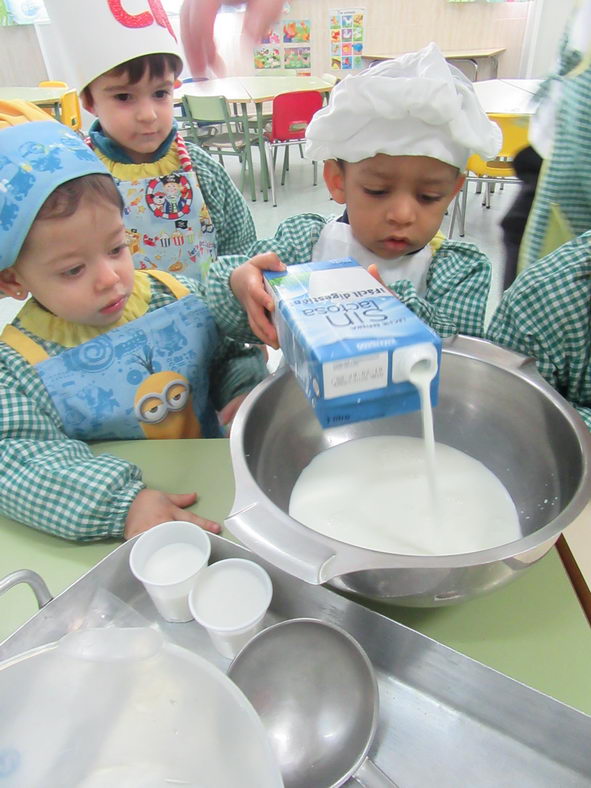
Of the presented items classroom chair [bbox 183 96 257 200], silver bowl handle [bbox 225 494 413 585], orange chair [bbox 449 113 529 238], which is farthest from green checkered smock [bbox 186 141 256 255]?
classroom chair [bbox 183 96 257 200]

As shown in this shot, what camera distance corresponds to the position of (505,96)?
3008 mm

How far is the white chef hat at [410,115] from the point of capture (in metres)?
0.82

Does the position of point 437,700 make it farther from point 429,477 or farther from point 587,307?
point 587,307

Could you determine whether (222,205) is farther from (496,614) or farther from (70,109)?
(70,109)

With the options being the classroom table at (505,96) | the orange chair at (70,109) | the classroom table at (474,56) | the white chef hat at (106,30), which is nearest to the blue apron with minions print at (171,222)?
the white chef hat at (106,30)

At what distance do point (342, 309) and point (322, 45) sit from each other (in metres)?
6.91

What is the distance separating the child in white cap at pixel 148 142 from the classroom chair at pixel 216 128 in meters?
2.75

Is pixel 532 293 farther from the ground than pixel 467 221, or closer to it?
farther from the ground

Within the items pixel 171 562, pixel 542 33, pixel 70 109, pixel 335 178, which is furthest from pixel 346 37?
pixel 171 562

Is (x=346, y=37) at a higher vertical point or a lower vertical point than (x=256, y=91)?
higher

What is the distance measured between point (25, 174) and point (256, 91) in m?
4.13

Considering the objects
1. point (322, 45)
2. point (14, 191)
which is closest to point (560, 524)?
point (14, 191)

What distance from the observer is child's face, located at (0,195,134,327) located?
0.82m

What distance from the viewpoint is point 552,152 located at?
88 centimetres
